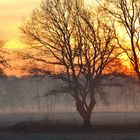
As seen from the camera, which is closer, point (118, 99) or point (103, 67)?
point (103, 67)

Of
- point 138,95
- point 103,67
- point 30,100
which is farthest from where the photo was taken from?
point 30,100

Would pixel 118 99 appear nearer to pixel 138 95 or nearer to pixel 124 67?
pixel 138 95

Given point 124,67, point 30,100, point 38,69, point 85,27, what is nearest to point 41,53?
point 38,69

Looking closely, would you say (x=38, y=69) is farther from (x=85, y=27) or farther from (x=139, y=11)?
A: (x=139, y=11)

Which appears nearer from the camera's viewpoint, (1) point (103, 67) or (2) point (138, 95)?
(1) point (103, 67)

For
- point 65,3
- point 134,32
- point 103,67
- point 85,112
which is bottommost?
point 85,112

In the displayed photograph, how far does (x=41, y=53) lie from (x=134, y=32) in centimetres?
1103

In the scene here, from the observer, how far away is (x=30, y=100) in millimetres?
198625

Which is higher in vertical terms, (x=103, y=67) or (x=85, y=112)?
(x=103, y=67)

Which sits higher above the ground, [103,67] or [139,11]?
[139,11]

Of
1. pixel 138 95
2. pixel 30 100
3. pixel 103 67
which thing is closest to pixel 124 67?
pixel 103 67

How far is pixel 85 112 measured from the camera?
165 feet

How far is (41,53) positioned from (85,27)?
5.70 meters

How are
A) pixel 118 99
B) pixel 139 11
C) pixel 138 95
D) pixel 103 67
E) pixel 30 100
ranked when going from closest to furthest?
1. pixel 139 11
2. pixel 103 67
3. pixel 138 95
4. pixel 118 99
5. pixel 30 100
